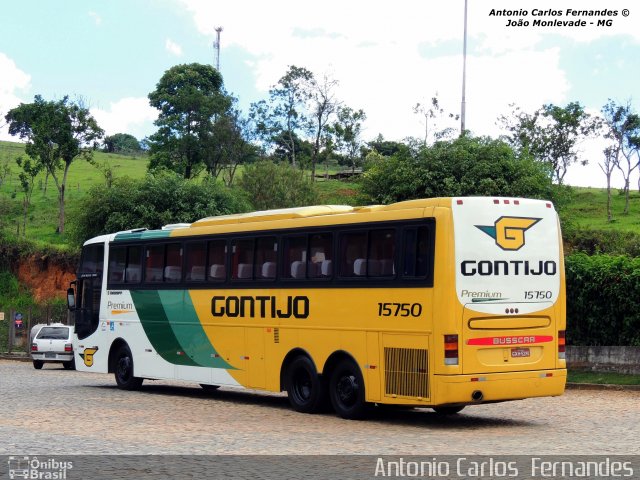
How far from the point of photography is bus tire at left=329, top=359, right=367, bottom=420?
16.9 meters

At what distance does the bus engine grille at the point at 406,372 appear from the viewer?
51.1 ft

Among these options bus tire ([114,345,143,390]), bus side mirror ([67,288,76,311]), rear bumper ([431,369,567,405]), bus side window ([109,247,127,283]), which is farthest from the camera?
bus side mirror ([67,288,76,311])

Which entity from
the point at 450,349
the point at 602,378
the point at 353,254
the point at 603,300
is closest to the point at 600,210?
the point at 603,300

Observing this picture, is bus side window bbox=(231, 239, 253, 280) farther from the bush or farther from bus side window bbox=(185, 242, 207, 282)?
the bush

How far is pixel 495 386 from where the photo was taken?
615 inches

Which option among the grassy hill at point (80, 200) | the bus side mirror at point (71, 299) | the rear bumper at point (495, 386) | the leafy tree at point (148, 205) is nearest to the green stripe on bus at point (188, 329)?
the bus side mirror at point (71, 299)

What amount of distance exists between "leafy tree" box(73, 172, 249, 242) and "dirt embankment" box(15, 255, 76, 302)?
27.5 feet

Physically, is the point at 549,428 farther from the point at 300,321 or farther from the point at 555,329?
the point at 300,321

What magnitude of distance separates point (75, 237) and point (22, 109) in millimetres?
28734

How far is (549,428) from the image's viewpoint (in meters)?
15.6

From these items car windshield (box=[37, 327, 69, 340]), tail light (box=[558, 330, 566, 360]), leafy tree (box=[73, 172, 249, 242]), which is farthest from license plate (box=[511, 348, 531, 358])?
leafy tree (box=[73, 172, 249, 242])

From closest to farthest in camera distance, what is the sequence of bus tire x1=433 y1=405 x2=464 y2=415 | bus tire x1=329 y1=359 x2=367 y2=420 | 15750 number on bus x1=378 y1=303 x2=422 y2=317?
15750 number on bus x1=378 y1=303 x2=422 y2=317, bus tire x1=329 y1=359 x2=367 y2=420, bus tire x1=433 y1=405 x2=464 y2=415

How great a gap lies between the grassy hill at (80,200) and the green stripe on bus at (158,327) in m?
31.6

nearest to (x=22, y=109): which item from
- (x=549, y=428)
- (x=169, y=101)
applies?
(x=169, y=101)
